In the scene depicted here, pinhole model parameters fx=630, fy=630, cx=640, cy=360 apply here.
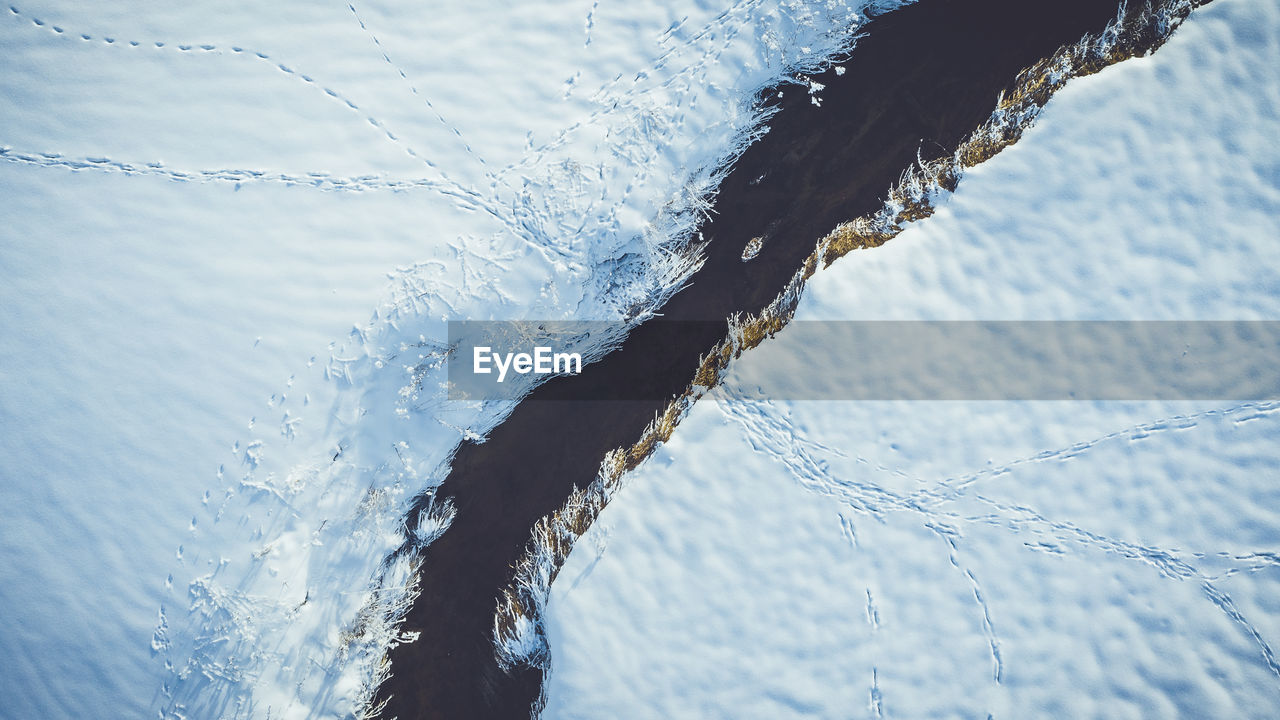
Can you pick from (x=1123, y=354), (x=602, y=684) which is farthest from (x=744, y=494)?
(x=1123, y=354)

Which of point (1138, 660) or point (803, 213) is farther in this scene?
point (803, 213)

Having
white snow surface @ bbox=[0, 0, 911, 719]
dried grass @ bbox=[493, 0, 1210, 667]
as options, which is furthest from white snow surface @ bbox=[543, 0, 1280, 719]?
white snow surface @ bbox=[0, 0, 911, 719]

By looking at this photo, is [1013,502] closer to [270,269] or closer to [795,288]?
[795,288]

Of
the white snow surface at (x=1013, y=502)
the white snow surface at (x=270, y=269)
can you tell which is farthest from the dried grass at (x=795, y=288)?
the white snow surface at (x=270, y=269)

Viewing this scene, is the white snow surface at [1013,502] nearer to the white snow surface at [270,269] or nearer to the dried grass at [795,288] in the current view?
the dried grass at [795,288]

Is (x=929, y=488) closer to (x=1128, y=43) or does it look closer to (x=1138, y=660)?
(x=1138, y=660)

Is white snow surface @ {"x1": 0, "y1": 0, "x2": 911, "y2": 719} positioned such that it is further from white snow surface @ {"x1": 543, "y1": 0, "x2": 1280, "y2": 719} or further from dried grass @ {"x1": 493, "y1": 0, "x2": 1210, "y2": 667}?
white snow surface @ {"x1": 543, "y1": 0, "x2": 1280, "y2": 719}
